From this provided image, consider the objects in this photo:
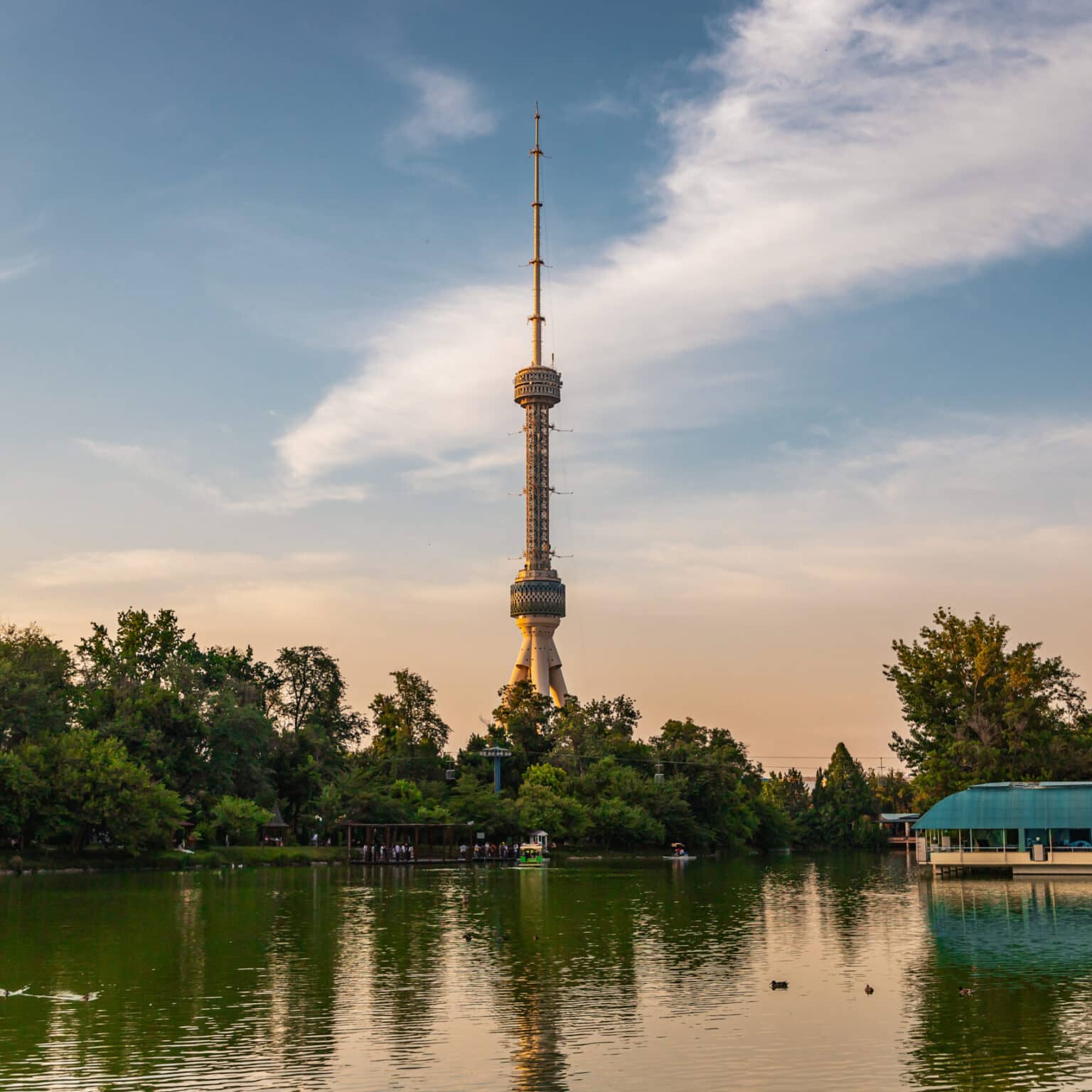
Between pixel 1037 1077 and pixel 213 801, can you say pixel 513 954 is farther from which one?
pixel 213 801

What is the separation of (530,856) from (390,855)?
33.7 feet

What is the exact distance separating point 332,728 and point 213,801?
108 ft

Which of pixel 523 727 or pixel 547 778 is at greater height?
pixel 523 727

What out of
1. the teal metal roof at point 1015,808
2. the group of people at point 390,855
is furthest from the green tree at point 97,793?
the teal metal roof at point 1015,808

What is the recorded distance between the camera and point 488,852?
99812mm

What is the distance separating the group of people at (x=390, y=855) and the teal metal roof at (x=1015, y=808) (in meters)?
37.1

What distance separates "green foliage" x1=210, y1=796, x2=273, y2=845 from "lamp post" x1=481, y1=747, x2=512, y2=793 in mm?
25746

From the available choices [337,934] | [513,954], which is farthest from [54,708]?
[513,954]

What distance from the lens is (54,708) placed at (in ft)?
256

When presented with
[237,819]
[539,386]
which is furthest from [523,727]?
[539,386]

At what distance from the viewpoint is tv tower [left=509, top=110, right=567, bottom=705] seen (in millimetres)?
189875

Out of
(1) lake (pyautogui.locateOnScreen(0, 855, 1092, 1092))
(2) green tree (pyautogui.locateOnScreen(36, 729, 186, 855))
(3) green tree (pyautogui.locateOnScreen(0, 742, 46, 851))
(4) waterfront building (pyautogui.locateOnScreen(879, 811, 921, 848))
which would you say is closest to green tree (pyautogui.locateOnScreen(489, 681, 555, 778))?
(4) waterfront building (pyautogui.locateOnScreen(879, 811, 921, 848))

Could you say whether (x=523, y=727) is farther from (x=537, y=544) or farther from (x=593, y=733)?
(x=537, y=544)

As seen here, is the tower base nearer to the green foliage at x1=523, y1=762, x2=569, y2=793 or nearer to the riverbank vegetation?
the riverbank vegetation
